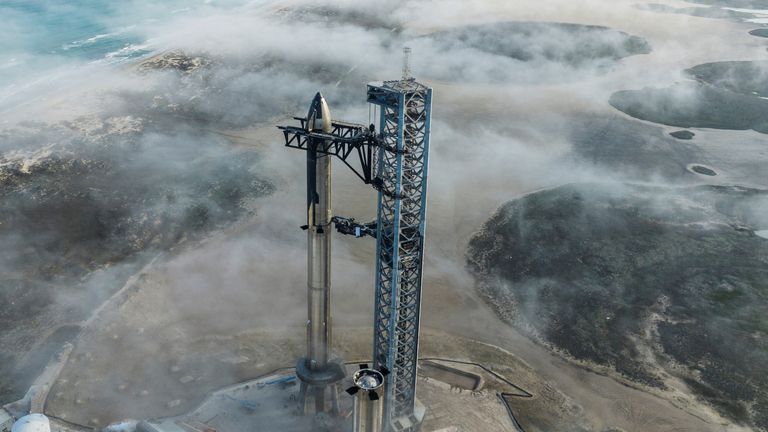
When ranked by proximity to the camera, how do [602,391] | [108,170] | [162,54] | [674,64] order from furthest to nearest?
[674,64]
[162,54]
[108,170]
[602,391]

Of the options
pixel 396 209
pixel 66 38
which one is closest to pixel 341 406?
pixel 396 209

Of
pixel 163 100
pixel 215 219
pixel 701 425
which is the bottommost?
pixel 701 425


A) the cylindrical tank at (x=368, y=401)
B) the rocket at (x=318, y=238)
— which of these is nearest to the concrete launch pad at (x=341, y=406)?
the rocket at (x=318, y=238)

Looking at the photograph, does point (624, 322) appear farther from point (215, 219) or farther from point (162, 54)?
point (162, 54)

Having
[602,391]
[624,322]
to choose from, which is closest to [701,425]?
[602,391]

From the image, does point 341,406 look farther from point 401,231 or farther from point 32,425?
point 32,425

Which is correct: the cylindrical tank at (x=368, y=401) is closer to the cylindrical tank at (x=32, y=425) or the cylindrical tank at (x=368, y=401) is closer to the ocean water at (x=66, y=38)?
the cylindrical tank at (x=32, y=425)
